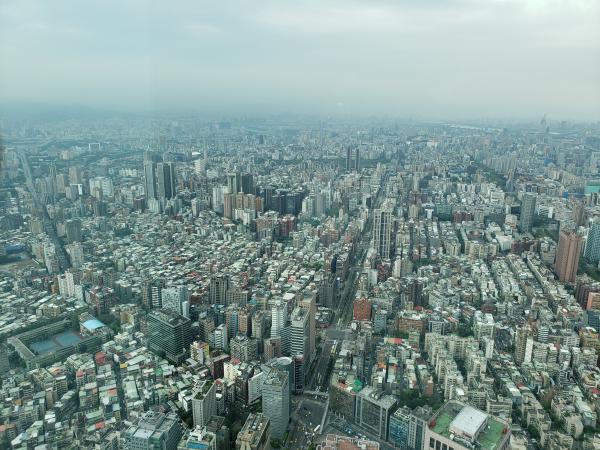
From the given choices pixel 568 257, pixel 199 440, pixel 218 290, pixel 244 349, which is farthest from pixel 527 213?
pixel 199 440

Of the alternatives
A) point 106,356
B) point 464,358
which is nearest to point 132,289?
point 106,356

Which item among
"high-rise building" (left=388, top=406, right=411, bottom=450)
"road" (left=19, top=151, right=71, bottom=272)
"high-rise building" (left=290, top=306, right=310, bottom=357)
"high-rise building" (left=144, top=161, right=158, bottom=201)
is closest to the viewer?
"high-rise building" (left=388, top=406, right=411, bottom=450)

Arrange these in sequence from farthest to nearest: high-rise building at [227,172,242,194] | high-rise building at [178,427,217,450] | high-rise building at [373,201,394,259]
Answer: high-rise building at [227,172,242,194], high-rise building at [373,201,394,259], high-rise building at [178,427,217,450]

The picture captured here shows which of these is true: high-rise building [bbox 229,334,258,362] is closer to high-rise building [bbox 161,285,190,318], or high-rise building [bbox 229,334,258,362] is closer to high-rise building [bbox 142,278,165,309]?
high-rise building [bbox 161,285,190,318]

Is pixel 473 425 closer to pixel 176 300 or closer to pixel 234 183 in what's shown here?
pixel 176 300

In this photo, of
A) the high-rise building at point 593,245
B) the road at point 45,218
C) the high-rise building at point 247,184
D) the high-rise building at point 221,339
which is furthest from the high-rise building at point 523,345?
the high-rise building at point 247,184

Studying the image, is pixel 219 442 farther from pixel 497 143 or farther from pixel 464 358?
pixel 497 143

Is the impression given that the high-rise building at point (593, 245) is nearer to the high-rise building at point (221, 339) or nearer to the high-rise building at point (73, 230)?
the high-rise building at point (221, 339)

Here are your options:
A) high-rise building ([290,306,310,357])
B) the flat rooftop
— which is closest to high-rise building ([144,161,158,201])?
high-rise building ([290,306,310,357])
